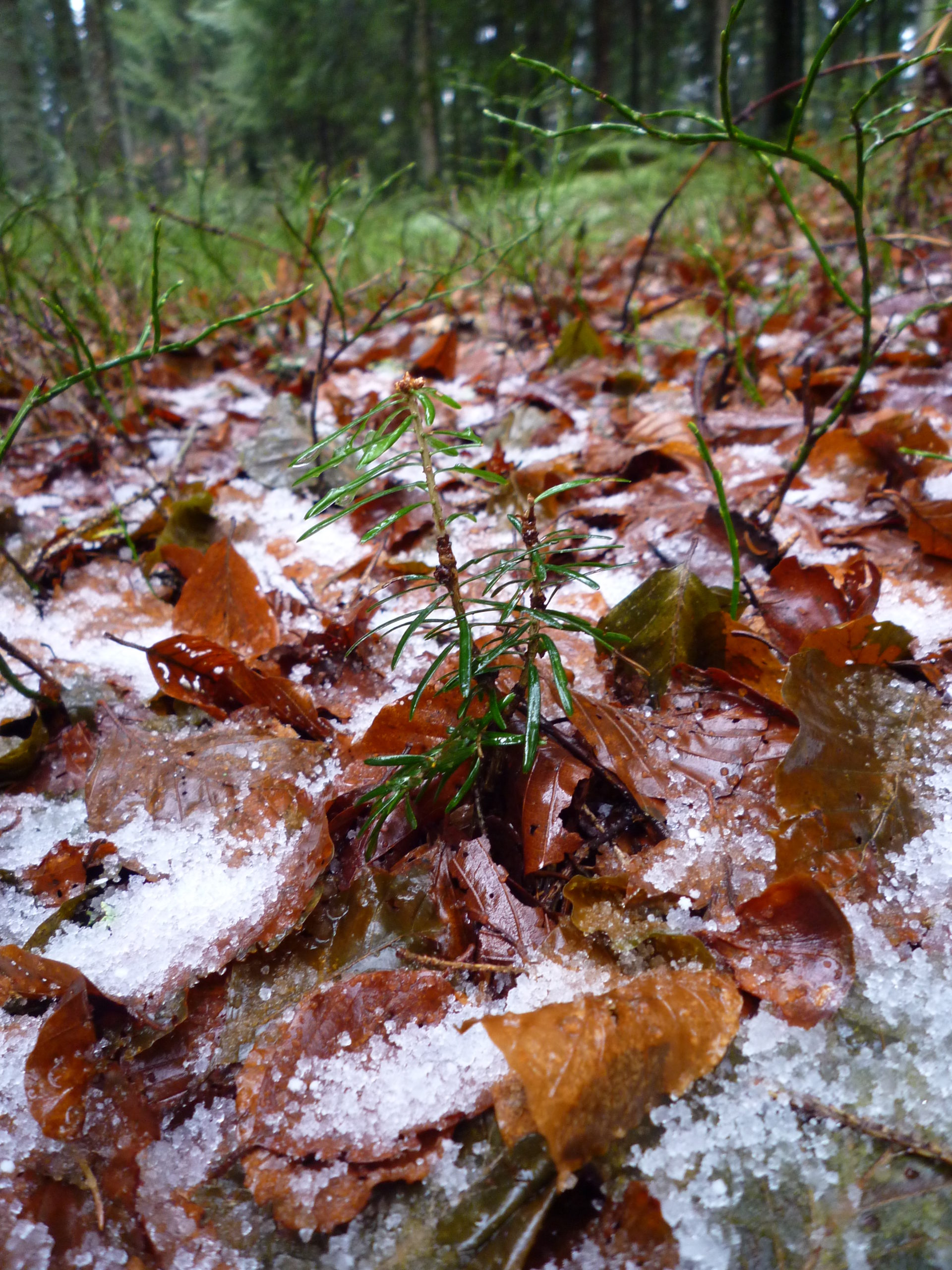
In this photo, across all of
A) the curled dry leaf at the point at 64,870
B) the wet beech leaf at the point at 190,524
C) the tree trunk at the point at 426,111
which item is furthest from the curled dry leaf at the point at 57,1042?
the tree trunk at the point at 426,111

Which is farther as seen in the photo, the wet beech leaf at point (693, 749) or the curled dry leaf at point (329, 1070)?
the wet beech leaf at point (693, 749)

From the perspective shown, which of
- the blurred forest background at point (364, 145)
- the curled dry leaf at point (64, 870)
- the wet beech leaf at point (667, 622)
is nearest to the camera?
the curled dry leaf at point (64, 870)

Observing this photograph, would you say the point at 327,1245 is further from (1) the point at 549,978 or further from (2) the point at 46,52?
(2) the point at 46,52

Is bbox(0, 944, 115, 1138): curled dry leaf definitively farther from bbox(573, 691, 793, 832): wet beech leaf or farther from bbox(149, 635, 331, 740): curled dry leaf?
bbox(573, 691, 793, 832): wet beech leaf

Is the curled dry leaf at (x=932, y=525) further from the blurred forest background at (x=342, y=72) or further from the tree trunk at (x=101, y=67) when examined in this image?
the tree trunk at (x=101, y=67)

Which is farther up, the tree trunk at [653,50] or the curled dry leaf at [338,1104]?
the tree trunk at [653,50]

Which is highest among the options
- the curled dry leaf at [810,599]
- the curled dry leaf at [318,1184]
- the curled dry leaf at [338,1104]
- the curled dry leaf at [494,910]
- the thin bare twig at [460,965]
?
the curled dry leaf at [810,599]

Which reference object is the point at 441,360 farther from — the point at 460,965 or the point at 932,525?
the point at 460,965

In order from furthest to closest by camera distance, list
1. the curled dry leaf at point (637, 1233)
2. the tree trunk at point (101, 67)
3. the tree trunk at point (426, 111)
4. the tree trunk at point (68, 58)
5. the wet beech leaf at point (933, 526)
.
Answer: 1. the tree trunk at point (101, 67)
2. the tree trunk at point (426, 111)
3. the tree trunk at point (68, 58)
4. the wet beech leaf at point (933, 526)
5. the curled dry leaf at point (637, 1233)
